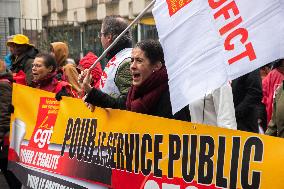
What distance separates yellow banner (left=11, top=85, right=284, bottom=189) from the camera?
12.7ft

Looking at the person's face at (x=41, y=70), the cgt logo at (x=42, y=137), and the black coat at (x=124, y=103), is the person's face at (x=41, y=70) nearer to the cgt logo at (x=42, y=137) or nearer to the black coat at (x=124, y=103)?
the cgt logo at (x=42, y=137)

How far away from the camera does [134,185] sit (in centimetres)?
470

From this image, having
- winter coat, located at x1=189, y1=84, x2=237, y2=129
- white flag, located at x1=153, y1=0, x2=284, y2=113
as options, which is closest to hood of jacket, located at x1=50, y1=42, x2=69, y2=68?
winter coat, located at x1=189, y1=84, x2=237, y2=129

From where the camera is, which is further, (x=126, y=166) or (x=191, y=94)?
(x=126, y=166)

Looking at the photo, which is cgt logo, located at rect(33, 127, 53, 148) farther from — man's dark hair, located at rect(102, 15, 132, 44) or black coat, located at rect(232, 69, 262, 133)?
black coat, located at rect(232, 69, 262, 133)

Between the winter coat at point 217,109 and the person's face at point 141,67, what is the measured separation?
64cm

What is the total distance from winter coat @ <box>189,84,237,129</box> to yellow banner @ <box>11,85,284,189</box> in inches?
28.4

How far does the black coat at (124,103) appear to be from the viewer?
481cm

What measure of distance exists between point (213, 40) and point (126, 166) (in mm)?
1265

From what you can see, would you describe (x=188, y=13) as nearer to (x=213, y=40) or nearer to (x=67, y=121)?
(x=213, y=40)

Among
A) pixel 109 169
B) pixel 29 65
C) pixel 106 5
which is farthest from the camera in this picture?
pixel 106 5

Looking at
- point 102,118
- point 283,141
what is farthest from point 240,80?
point 283,141

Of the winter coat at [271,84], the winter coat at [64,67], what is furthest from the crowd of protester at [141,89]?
the winter coat at [271,84]

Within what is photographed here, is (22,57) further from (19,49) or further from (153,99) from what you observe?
(153,99)
